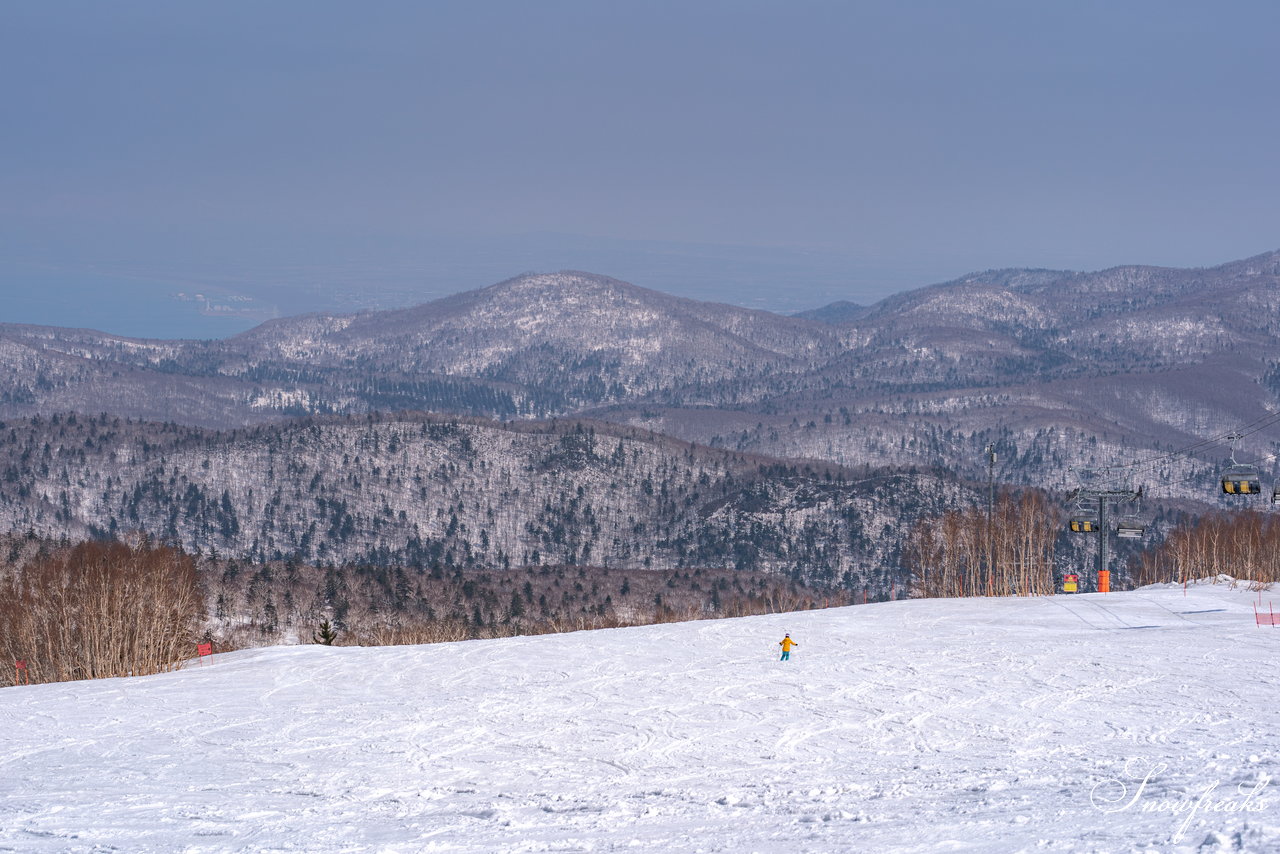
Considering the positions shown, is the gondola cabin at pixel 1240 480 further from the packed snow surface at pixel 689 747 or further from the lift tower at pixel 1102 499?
the lift tower at pixel 1102 499

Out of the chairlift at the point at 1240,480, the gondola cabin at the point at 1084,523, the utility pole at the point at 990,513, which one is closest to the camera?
the chairlift at the point at 1240,480

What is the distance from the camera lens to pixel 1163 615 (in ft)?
185

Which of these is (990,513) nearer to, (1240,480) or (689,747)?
(1240,480)

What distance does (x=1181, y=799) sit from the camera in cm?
2083

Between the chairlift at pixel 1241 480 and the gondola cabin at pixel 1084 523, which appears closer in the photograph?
the chairlift at pixel 1241 480

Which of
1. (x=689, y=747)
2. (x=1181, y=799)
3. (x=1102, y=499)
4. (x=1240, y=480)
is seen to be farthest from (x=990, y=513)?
(x=1181, y=799)

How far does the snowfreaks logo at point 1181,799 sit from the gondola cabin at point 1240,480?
3565cm

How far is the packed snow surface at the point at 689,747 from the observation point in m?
21.4

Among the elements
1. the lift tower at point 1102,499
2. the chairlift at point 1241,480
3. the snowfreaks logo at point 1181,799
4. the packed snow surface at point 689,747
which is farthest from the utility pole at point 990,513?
the snowfreaks logo at point 1181,799

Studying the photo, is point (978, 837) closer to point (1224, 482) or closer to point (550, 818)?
point (550, 818)

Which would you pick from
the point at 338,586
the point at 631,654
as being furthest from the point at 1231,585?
the point at 338,586

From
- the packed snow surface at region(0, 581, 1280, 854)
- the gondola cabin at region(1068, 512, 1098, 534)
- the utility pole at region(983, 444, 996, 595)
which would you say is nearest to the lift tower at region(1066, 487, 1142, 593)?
the gondola cabin at region(1068, 512, 1098, 534)

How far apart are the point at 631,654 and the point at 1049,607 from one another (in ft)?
79.2

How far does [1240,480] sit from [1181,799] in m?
39.0
